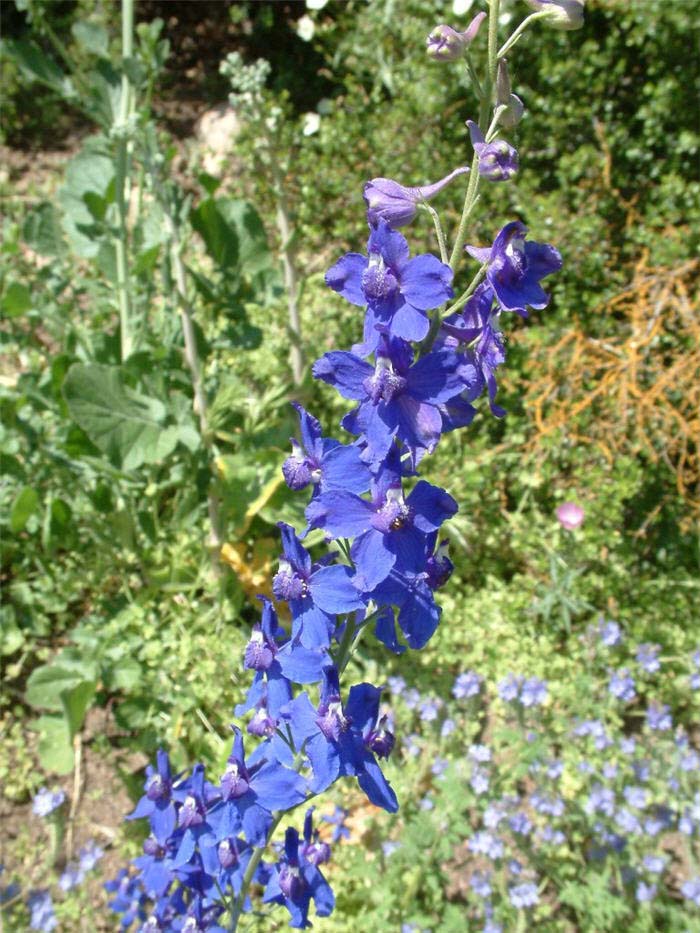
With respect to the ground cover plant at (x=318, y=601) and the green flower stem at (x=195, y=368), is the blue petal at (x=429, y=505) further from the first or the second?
the green flower stem at (x=195, y=368)

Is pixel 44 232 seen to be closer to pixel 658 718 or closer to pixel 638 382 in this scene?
pixel 638 382

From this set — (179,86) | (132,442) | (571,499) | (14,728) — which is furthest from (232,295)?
(179,86)

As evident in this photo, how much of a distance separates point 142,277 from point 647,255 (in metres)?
1.93

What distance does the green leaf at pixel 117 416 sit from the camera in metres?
2.33

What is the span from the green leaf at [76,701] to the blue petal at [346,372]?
161 cm

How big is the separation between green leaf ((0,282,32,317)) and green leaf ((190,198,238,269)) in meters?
0.56

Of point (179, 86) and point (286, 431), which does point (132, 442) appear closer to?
point (286, 431)

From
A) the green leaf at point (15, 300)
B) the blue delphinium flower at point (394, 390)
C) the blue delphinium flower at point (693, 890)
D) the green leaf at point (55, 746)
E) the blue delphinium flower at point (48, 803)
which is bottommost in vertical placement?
the blue delphinium flower at point (48, 803)

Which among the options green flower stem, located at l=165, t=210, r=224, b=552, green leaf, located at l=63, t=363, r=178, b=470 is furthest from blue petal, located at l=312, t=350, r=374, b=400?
green flower stem, located at l=165, t=210, r=224, b=552

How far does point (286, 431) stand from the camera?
2.90m

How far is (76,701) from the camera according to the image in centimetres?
230

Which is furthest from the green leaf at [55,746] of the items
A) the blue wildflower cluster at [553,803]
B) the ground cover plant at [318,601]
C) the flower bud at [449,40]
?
the flower bud at [449,40]

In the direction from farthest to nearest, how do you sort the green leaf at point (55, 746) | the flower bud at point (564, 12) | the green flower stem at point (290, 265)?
1. the green flower stem at point (290, 265)
2. the green leaf at point (55, 746)
3. the flower bud at point (564, 12)

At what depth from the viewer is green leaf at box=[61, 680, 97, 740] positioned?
228 centimetres
